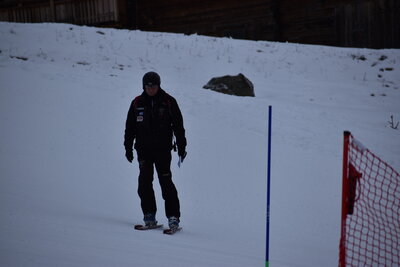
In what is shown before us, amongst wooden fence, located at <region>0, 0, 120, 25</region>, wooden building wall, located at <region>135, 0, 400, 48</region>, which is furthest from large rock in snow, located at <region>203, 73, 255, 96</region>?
wooden fence, located at <region>0, 0, 120, 25</region>

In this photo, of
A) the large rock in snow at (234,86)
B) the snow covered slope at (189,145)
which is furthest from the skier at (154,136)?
the large rock in snow at (234,86)

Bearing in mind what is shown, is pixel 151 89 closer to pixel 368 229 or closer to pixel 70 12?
pixel 368 229

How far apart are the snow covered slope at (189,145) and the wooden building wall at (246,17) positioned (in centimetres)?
247

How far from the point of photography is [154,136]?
462cm

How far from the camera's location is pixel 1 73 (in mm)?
10016

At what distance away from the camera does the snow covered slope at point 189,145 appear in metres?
4.21

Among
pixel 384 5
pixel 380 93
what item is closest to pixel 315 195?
pixel 380 93

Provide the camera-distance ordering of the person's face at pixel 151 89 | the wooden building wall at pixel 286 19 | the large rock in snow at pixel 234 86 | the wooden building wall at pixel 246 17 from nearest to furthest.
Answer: the person's face at pixel 151 89 < the large rock in snow at pixel 234 86 < the wooden building wall at pixel 286 19 < the wooden building wall at pixel 246 17

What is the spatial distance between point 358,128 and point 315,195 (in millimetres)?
3489

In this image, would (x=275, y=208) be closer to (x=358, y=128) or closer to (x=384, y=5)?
(x=358, y=128)

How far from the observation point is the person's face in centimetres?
457

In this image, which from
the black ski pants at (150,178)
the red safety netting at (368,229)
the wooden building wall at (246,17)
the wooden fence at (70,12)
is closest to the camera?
Answer: the red safety netting at (368,229)

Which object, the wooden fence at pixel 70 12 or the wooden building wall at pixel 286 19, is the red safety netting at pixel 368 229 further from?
the wooden fence at pixel 70 12

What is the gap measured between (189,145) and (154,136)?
3375mm
